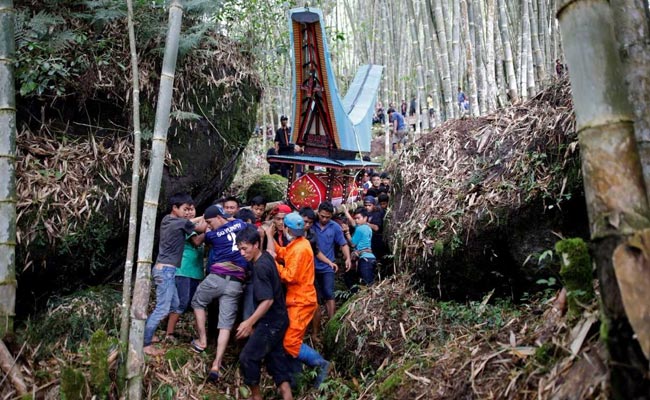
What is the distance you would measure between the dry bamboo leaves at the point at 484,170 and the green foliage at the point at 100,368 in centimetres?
283

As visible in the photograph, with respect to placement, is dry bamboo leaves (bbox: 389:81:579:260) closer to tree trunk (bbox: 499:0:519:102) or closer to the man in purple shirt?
tree trunk (bbox: 499:0:519:102)

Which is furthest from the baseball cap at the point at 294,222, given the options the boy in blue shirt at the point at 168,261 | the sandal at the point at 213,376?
the sandal at the point at 213,376

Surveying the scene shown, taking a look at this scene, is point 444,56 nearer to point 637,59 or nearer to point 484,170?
point 484,170

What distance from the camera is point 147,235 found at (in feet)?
13.4

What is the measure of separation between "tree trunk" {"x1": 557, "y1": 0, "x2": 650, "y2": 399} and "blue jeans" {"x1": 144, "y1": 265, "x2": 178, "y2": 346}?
381 cm

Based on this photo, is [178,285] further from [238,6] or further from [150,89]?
[238,6]

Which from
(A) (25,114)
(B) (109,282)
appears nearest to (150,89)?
(A) (25,114)

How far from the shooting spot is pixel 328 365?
16.2ft

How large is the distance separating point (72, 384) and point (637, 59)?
4.02 metres

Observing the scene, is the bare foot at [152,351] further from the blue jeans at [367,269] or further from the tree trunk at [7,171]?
the blue jeans at [367,269]

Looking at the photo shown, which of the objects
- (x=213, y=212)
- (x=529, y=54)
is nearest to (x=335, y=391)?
(x=213, y=212)

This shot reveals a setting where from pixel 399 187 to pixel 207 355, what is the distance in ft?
8.93

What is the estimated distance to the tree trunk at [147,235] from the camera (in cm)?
406

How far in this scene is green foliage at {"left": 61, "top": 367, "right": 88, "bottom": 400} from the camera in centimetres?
389
